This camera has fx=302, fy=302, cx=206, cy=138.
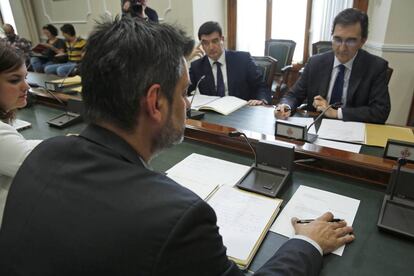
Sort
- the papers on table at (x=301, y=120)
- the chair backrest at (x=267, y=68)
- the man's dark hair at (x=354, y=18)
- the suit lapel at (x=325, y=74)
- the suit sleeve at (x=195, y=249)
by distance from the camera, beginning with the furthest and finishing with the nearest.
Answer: the chair backrest at (x=267, y=68) < the suit lapel at (x=325, y=74) < the man's dark hair at (x=354, y=18) < the papers on table at (x=301, y=120) < the suit sleeve at (x=195, y=249)

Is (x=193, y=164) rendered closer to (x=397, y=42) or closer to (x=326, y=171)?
(x=326, y=171)

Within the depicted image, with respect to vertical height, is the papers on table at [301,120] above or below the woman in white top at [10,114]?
below

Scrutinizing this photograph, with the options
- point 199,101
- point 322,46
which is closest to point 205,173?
point 199,101

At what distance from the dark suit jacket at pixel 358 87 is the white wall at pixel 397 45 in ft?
4.31

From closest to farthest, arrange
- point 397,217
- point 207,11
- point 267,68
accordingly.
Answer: point 397,217, point 267,68, point 207,11

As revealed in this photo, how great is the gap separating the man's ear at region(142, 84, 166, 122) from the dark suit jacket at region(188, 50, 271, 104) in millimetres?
1755

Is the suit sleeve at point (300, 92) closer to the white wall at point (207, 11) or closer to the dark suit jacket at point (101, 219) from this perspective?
the dark suit jacket at point (101, 219)

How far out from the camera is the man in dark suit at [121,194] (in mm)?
469

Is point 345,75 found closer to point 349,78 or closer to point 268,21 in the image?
point 349,78

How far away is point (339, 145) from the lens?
1267 millimetres

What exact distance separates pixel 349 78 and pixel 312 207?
3.88 feet

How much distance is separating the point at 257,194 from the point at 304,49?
11.2ft

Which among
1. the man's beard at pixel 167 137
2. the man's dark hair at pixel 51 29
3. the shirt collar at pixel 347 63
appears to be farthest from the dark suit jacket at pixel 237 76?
the man's dark hair at pixel 51 29

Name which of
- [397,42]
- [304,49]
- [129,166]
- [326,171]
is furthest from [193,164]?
[304,49]
